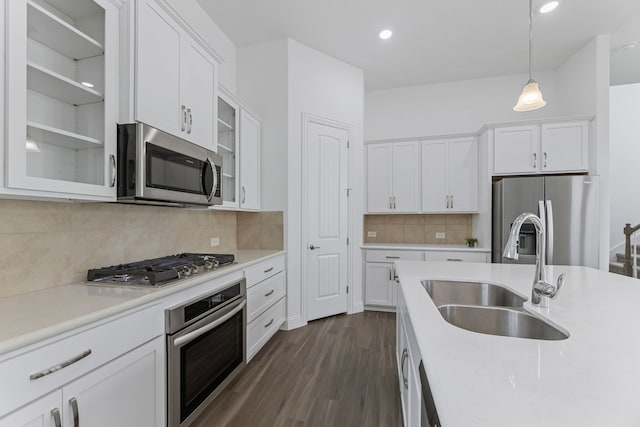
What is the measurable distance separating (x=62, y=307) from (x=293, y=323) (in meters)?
2.29

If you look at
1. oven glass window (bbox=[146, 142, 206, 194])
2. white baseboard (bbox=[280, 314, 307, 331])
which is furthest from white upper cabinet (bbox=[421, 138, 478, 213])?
oven glass window (bbox=[146, 142, 206, 194])

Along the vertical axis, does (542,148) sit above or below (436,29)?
below

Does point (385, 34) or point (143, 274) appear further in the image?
point (385, 34)

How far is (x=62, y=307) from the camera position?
3.91ft

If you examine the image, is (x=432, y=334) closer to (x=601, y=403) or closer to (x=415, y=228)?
(x=601, y=403)

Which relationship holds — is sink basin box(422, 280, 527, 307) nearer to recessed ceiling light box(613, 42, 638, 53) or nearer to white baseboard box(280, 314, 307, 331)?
white baseboard box(280, 314, 307, 331)

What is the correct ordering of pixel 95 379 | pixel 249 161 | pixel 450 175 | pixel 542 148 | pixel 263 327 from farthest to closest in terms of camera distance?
pixel 450 175 < pixel 542 148 < pixel 249 161 < pixel 263 327 < pixel 95 379

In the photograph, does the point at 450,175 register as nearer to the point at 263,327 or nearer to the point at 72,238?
the point at 263,327

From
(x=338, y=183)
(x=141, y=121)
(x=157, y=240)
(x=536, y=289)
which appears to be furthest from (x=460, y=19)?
(x=157, y=240)

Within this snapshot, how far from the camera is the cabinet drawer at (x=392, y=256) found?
3.74 meters

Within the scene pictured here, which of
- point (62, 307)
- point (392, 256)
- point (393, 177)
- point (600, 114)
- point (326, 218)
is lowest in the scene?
point (392, 256)

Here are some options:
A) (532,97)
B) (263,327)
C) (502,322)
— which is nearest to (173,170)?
(263,327)

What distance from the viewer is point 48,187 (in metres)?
1.21

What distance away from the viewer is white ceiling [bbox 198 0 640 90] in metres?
2.77
